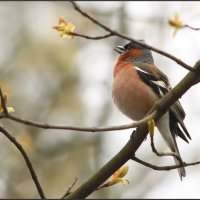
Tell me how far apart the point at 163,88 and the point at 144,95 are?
0.21 metres

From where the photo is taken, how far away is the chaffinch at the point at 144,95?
225 inches

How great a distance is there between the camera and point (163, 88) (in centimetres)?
591

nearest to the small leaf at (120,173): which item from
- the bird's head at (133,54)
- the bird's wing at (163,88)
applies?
the bird's wing at (163,88)

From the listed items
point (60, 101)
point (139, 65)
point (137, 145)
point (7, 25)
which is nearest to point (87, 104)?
point (60, 101)

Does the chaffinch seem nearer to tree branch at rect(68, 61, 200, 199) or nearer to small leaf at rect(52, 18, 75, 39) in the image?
tree branch at rect(68, 61, 200, 199)

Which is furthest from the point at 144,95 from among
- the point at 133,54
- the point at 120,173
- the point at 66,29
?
the point at 66,29

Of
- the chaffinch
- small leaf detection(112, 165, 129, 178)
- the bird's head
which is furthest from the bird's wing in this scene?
small leaf detection(112, 165, 129, 178)

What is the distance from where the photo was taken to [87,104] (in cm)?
1291

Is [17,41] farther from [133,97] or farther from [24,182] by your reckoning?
[133,97]

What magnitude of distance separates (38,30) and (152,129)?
433 inches

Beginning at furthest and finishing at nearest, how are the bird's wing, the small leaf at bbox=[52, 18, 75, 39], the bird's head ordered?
the bird's head < the bird's wing < the small leaf at bbox=[52, 18, 75, 39]

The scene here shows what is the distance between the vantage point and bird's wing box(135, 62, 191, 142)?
562 centimetres

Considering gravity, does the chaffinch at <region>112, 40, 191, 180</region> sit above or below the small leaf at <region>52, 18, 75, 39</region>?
below

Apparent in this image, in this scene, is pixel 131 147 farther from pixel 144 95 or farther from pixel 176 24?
pixel 144 95
